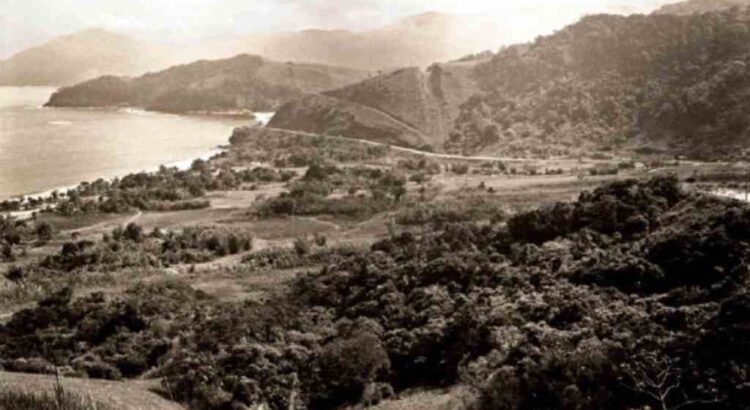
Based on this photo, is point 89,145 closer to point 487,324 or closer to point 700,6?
point 700,6

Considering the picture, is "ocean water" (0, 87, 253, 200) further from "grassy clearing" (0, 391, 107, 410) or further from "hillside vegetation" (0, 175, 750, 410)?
"grassy clearing" (0, 391, 107, 410)

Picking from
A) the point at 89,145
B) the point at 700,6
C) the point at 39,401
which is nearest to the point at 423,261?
the point at 39,401

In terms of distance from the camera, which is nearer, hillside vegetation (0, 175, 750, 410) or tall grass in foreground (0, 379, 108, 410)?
tall grass in foreground (0, 379, 108, 410)

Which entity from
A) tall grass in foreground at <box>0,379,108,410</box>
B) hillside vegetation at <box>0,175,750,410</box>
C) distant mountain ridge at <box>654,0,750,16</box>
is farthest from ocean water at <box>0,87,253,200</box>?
distant mountain ridge at <box>654,0,750,16</box>

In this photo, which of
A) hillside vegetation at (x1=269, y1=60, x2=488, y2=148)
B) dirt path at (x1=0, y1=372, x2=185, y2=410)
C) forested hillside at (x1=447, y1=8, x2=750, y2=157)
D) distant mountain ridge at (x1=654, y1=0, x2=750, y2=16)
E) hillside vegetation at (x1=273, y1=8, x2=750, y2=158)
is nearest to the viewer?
dirt path at (x1=0, y1=372, x2=185, y2=410)

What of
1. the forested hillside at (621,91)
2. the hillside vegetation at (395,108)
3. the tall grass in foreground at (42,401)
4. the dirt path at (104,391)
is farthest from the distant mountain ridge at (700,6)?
the tall grass in foreground at (42,401)
